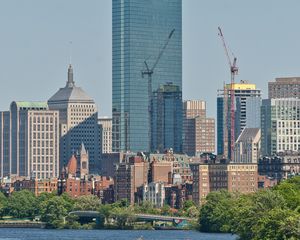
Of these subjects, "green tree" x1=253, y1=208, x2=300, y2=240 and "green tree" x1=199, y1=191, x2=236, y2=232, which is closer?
"green tree" x1=253, y1=208, x2=300, y2=240

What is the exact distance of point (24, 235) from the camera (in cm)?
18388

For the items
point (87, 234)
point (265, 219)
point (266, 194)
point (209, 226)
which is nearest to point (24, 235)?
point (87, 234)

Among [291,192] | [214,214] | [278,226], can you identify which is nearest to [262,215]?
[278,226]

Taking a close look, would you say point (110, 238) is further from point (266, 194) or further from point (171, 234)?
point (266, 194)

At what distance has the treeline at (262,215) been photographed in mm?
116062

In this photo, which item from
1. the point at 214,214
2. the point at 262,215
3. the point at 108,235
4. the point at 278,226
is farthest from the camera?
the point at 214,214

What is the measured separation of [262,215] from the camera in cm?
13375

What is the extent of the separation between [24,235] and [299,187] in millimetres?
32178

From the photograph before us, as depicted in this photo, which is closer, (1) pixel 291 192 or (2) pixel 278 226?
(2) pixel 278 226

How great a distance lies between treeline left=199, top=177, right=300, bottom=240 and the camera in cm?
11606

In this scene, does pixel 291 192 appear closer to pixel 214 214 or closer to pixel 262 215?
pixel 262 215

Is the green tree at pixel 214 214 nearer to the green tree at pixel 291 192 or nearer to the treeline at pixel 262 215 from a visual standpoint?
the treeline at pixel 262 215

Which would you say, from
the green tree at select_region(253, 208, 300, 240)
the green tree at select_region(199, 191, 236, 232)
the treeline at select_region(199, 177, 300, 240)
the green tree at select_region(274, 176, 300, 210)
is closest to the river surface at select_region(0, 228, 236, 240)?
the green tree at select_region(199, 191, 236, 232)

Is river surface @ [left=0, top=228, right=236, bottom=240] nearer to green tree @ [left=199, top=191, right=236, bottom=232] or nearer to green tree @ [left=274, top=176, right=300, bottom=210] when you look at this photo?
green tree @ [left=199, top=191, right=236, bottom=232]
